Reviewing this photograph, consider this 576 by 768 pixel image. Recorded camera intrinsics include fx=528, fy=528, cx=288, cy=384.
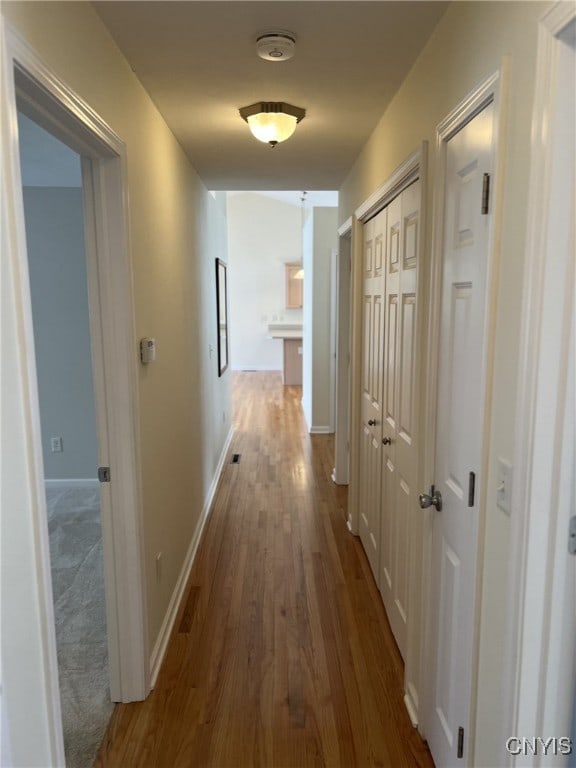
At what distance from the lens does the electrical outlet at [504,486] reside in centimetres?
116

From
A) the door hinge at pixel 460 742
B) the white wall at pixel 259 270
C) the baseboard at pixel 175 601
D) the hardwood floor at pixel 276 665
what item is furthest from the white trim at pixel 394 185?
the white wall at pixel 259 270

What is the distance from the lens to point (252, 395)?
8789 millimetres

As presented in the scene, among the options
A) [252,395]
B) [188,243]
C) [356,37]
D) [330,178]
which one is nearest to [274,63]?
[356,37]

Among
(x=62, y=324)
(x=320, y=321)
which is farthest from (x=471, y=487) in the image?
(x=320, y=321)

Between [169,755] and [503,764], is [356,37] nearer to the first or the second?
[503,764]

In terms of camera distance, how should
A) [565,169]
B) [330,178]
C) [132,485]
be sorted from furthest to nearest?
1. [330,178]
2. [132,485]
3. [565,169]

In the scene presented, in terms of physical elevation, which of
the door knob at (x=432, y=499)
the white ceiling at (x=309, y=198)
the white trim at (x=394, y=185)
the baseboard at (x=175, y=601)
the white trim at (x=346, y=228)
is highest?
the white ceiling at (x=309, y=198)

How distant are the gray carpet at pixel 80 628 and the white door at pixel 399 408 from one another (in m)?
1.26

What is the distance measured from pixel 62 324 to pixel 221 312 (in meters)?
Answer: 1.41

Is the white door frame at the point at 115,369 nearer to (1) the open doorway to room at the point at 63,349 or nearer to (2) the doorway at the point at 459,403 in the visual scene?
(2) the doorway at the point at 459,403

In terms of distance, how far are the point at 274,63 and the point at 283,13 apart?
0.36 meters

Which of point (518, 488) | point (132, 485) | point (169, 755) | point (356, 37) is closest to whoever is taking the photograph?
point (518, 488)

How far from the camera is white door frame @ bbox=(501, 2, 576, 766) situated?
0.97 m

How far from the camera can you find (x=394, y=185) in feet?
7.16
